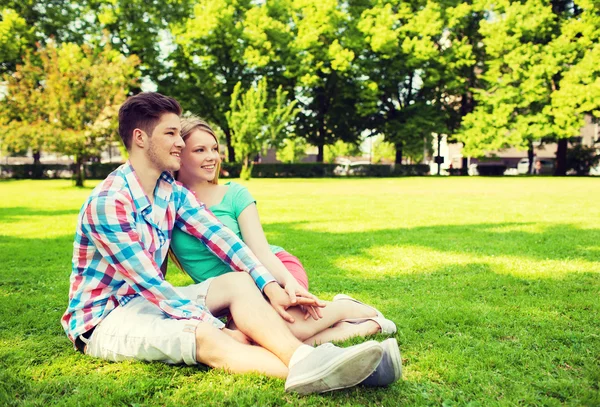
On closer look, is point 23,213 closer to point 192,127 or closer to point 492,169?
point 192,127

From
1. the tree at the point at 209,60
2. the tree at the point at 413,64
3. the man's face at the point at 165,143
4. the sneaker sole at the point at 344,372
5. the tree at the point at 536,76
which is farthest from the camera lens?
the tree at the point at 413,64

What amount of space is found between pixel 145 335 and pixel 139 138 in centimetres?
118

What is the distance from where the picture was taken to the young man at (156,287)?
9.18ft

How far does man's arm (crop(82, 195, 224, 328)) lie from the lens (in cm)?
281

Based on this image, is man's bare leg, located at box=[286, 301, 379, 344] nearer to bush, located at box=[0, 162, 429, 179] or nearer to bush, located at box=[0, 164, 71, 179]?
bush, located at box=[0, 162, 429, 179]

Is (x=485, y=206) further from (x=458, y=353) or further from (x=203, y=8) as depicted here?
(x=203, y=8)

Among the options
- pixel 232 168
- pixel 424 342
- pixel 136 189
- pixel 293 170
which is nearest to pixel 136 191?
pixel 136 189


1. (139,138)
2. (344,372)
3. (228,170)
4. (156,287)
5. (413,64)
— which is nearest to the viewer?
(344,372)

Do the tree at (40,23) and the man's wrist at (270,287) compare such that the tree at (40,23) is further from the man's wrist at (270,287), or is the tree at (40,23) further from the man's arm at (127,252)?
the man's wrist at (270,287)

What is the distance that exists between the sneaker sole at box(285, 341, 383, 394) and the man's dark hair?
1721 mm

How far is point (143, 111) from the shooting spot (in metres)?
3.02

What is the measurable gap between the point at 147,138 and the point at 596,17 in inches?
1483

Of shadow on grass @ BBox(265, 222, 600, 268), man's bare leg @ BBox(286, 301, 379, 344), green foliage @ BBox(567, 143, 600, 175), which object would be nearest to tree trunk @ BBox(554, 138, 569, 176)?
green foliage @ BBox(567, 143, 600, 175)

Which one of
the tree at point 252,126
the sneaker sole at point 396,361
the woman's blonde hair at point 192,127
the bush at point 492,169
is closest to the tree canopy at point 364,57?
the tree at point 252,126
